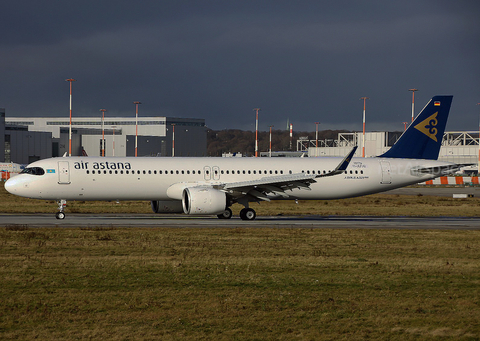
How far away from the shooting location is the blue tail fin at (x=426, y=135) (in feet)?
136

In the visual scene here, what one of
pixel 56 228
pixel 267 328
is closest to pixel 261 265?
pixel 267 328

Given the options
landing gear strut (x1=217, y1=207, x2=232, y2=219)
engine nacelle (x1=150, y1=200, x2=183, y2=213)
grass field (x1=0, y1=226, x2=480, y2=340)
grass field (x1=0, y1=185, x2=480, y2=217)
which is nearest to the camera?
grass field (x1=0, y1=226, x2=480, y2=340)

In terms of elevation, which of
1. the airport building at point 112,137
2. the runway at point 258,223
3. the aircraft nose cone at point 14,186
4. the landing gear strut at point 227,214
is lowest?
the runway at point 258,223

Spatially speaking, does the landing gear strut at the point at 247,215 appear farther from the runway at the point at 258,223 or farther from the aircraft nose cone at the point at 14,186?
the aircraft nose cone at the point at 14,186

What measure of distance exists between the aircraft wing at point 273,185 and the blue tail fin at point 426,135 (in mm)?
6878

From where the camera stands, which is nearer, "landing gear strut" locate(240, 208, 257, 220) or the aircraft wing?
the aircraft wing

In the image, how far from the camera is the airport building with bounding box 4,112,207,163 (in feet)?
445

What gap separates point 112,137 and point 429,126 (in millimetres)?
114027

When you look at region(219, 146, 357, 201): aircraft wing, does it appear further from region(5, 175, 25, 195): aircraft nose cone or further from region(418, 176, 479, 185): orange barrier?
region(418, 176, 479, 185): orange barrier

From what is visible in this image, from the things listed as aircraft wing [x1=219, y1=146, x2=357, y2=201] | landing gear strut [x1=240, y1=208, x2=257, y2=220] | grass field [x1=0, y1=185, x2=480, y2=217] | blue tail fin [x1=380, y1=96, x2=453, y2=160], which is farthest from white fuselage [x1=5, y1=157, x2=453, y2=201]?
grass field [x1=0, y1=185, x2=480, y2=217]

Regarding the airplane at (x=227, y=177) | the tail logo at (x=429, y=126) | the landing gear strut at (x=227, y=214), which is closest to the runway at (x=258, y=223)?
the landing gear strut at (x=227, y=214)

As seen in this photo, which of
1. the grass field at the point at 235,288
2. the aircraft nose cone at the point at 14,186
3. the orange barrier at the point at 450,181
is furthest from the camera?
the orange barrier at the point at 450,181

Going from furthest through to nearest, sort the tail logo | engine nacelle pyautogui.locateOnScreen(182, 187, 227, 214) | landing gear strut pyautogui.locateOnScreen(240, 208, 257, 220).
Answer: the tail logo, landing gear strut pyautogui.locateOnScreen(240, 208, 257, 220), engine nacelle pyautogui.locateOnScreen(182, 187, 227, 214)

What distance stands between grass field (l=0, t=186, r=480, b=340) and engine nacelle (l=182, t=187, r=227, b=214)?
20.8ft
